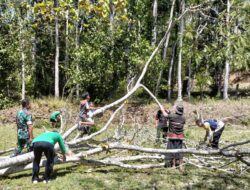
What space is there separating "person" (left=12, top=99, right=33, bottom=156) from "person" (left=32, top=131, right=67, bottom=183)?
1487 millimetres


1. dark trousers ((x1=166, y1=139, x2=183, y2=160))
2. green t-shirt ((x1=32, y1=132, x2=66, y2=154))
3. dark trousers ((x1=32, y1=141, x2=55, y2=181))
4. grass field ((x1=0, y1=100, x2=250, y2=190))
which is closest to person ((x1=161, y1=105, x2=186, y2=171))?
dark trousers ((x1=166, y1=139, x2=183, y2=160))

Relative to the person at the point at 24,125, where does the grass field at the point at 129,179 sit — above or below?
below

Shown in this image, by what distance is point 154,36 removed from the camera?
28.2 meters

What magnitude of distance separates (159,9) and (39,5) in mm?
31723

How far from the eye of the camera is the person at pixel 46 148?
7.68 metres

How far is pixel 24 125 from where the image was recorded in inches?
369

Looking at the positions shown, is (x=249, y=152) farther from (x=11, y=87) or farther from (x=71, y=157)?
(x=11, y=87)

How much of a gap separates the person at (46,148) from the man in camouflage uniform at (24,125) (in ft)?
4.88

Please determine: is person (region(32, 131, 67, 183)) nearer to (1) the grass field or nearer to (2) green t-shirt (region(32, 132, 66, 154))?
(2) green t-shirt (region(32, 132, 66, 154))

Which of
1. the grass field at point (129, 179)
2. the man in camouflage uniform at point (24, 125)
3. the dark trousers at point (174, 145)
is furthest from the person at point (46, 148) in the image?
the dark trousers at point (174, 145)

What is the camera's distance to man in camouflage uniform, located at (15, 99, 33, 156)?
9.21 metres

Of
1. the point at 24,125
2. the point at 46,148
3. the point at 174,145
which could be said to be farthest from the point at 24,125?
the point at 174,145

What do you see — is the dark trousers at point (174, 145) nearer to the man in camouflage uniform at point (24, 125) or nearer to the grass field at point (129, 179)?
the grass field at point (129, 179)

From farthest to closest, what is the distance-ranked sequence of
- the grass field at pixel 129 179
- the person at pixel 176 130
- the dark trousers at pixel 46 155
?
the person at pixel 176 130, the grass field at pixel 129 179, the dark trousers at pixel 46 155
